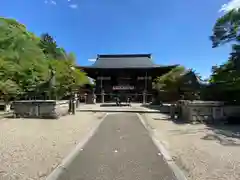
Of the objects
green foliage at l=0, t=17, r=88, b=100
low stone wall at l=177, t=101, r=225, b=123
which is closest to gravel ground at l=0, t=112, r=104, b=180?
low stone wall at l=177, t=101, r=225, b=123

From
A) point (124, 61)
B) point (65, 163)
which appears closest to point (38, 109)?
point (65, 163)

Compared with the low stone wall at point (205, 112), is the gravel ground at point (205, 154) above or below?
below

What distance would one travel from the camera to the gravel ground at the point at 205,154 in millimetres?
3932

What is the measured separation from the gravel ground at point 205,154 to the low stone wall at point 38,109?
6.39 metres

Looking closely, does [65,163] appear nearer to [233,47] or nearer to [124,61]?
[233,47]

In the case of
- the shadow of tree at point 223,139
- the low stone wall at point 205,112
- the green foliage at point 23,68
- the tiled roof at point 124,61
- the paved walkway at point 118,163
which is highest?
the tiled roof at point 124,61

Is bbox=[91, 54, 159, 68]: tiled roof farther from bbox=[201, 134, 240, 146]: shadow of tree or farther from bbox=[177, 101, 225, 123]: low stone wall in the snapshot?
bbox=[201, 134, 240, 146]: shadow of tree

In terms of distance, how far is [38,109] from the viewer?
1200 cm

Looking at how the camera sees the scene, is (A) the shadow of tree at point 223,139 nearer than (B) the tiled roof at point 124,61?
Yes

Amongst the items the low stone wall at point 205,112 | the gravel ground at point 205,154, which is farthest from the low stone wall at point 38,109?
the low stone wall at point 205,112

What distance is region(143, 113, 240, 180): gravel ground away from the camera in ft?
12.9

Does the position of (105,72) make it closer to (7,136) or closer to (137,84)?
(137,84)

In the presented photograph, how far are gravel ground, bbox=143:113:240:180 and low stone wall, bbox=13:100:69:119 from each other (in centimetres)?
639

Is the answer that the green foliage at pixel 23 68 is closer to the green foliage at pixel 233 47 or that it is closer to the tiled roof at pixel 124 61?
the green foliage at pixel 233 47
